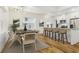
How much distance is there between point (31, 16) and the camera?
234 centimetres

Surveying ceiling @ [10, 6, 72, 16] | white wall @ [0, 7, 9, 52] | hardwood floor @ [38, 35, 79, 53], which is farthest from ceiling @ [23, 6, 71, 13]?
hardwood floor @ [38, 35, 79, 53]

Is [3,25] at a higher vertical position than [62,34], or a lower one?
higher

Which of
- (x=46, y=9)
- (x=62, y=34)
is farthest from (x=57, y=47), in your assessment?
(x=46, y=9)

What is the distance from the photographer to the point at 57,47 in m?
2.37

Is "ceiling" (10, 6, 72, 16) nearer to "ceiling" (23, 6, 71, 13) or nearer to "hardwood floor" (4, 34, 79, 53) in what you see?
"ceiling" (23, 6, 71, 13)

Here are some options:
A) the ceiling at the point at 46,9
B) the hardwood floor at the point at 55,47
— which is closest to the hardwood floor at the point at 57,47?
the hardwood floor at the point at 55,47

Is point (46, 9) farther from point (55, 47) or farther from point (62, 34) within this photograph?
point (55, 47)

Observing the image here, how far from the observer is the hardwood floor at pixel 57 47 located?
2340mm

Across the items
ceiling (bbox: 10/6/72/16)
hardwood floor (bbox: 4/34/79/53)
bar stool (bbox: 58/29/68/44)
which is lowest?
hardwood floor (bbox: 4/34/79/53)

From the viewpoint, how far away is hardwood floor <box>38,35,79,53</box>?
2.34 metres

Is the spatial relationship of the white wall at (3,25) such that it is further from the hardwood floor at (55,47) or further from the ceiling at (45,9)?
the ceiling at (45,9)
